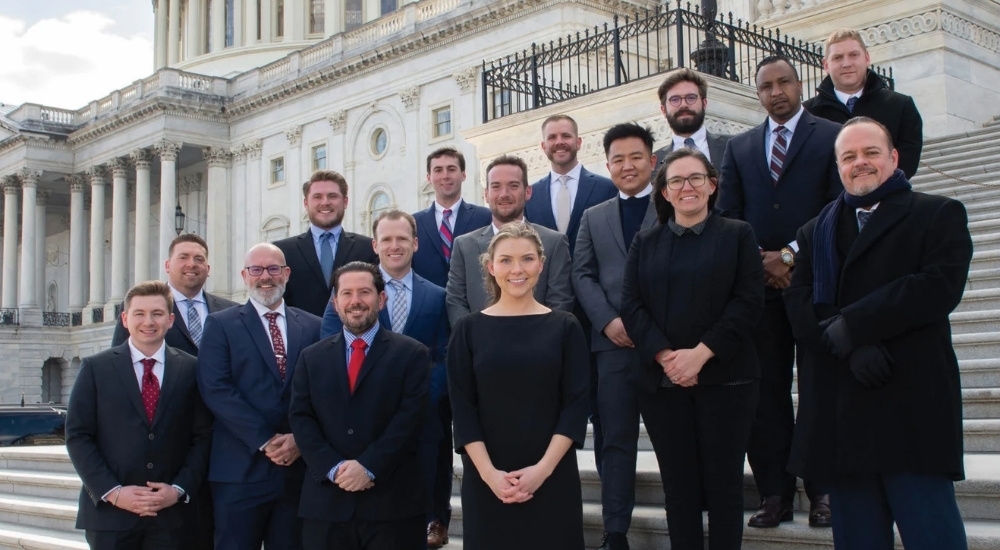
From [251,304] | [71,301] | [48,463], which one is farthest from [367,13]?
[251,304]

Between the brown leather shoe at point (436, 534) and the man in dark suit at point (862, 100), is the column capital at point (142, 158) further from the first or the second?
the man in dark suit at point (862, 100)

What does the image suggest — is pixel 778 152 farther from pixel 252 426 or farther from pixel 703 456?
pixel 252 426

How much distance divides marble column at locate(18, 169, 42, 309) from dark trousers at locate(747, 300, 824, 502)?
170ft

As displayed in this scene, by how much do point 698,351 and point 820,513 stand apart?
1.21m

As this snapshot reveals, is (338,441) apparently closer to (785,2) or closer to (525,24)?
(785,2)

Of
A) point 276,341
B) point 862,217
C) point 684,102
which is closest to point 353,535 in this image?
point 276,341

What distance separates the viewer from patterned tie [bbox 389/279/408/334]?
6393 millimetres

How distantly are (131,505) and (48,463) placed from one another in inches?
274

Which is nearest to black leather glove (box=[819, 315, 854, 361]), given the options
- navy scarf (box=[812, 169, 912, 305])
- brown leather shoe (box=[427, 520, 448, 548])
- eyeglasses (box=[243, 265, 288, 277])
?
navy scarf (box=[812, 169, 912, 305])

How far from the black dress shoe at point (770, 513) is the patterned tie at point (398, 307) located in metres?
2.39

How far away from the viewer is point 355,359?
5.67 m

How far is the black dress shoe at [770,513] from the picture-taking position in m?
5.36

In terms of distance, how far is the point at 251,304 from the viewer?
247 inches

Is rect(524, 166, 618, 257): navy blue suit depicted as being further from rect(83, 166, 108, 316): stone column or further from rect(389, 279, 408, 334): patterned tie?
rect(83, 166, 108, 316): stone column
